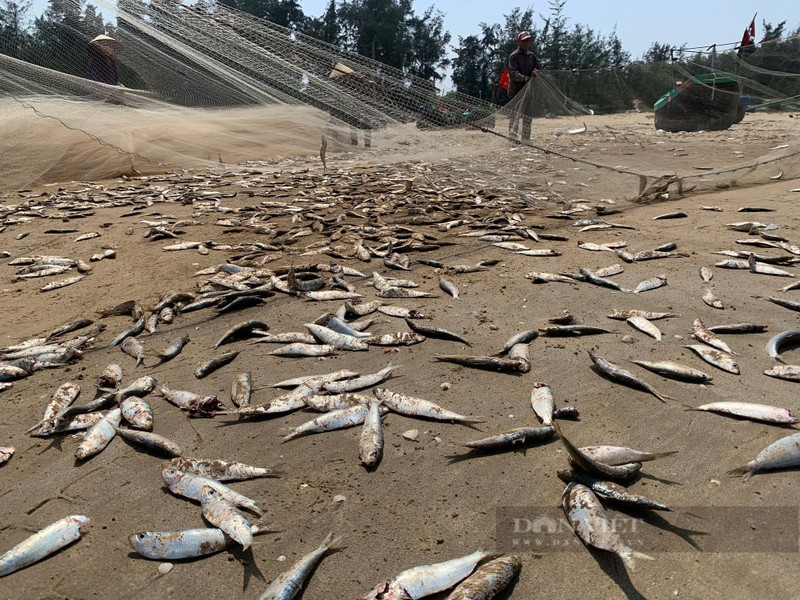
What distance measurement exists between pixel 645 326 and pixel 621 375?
884mm

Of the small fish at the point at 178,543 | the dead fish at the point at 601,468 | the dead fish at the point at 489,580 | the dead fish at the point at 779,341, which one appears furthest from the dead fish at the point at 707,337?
the small fish at the point at 178,543

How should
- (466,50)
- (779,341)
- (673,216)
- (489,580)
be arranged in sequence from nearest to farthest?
(489,580)
(779,341)
(673,216)
(466,50)

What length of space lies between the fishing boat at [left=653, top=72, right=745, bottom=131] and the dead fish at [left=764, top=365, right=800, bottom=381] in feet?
42.3

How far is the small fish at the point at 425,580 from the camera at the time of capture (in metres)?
2.01

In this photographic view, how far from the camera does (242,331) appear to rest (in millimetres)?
4293

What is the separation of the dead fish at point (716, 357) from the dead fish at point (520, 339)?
3.49 feet

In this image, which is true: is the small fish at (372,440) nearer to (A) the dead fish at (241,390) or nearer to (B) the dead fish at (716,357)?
(A) the dead fish at (241,390)

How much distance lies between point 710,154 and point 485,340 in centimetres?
1073

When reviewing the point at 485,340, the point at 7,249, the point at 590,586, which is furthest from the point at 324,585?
the point at 7,249

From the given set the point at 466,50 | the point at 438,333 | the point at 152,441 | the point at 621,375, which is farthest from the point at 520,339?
the point at 466,50

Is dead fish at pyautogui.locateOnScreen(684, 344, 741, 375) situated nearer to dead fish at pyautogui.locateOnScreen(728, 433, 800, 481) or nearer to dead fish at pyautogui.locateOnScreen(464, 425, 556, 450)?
dead fish at pyautogui.locateOnScreen(728, 433, 800, 481)

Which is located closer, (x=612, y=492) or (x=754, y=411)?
(x=612, y=492)

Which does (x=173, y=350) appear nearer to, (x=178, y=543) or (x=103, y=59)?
(x=178, y=543)

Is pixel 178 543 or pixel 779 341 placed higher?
pixel 779 341
